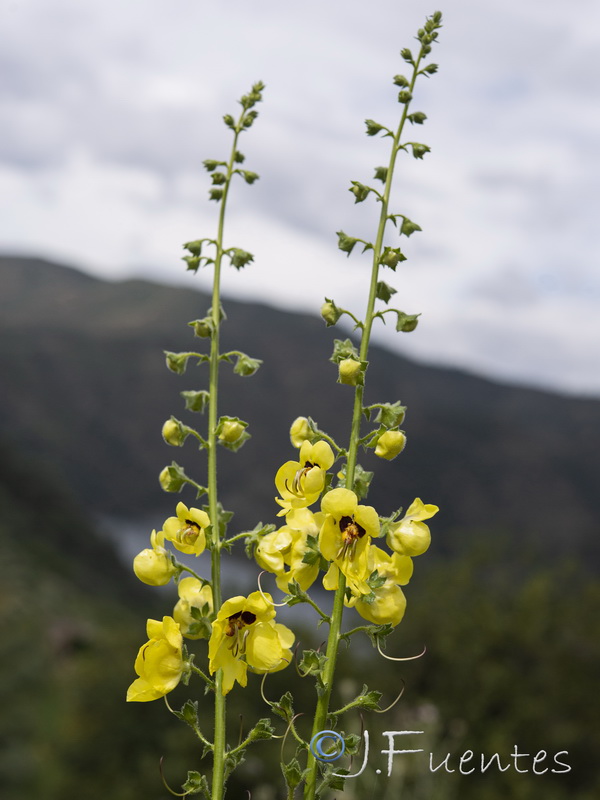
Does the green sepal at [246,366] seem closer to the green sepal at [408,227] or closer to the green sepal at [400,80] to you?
the green sepal at [408,227]

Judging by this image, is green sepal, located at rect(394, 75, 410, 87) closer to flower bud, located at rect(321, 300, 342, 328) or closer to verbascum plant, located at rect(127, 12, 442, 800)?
verbascum plant, located at rect(127, 12, 442, 800)

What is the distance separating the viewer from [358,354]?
5.93 feet

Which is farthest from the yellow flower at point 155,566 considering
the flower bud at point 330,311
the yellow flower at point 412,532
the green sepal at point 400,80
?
the green sepal at point 400,80

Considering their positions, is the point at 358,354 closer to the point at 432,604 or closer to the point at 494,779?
the point at 494,779

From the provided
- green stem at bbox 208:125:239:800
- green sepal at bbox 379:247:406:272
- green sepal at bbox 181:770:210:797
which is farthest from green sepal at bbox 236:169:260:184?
green sepal at bbox 181:770:210:797

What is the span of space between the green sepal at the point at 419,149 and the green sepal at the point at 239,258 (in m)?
0.49

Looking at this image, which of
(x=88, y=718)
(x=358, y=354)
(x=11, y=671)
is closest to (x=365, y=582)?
(x=358, y=354)

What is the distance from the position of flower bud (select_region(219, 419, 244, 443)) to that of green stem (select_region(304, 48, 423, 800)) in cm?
28

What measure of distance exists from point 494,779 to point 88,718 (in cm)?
1196

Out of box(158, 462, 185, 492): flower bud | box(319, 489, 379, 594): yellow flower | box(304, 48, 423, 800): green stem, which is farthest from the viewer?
box(158, 462, 185, 492): flower bud

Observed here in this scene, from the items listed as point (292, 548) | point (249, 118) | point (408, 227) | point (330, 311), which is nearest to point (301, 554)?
point (292, 548)

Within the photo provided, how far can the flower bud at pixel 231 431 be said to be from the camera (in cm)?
194

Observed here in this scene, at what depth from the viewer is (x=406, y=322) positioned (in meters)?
1.98

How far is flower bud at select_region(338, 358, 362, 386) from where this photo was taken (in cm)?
172
